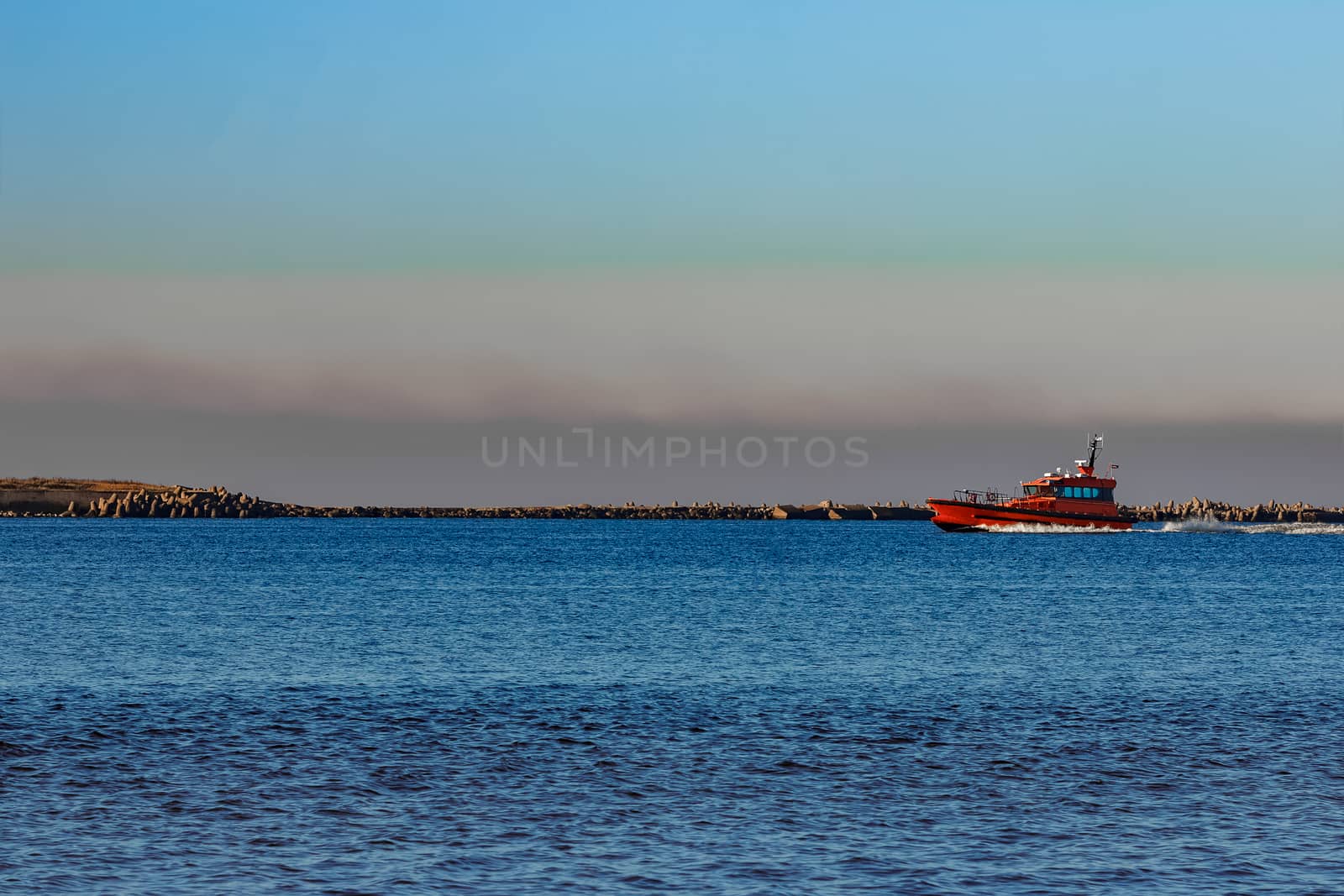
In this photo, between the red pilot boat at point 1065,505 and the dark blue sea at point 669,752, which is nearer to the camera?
the dark blue sea at point 669,752

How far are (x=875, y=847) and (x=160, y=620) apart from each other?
42789 mm

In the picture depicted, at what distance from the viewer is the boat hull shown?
160250 millimetres

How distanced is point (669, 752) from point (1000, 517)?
148 meters

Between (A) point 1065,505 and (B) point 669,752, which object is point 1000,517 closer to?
(A) point 1065,505

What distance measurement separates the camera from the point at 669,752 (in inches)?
904

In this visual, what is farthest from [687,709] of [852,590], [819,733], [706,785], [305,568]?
[305,568]

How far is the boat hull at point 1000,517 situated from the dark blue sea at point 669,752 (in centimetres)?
10503

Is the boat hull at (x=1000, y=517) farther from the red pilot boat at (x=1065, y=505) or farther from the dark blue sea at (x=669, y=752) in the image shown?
the dark blue sea at (x=669, y=752)

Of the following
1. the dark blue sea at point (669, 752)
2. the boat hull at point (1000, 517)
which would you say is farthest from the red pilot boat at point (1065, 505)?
the dark blue sea at point (669, 752)

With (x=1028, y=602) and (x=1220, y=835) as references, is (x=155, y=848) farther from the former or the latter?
(x=1028, y=602)

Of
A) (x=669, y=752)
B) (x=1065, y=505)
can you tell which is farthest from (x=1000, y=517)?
(x=669, y=752)

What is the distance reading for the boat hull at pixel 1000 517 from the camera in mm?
160250

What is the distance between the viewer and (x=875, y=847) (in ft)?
53.6

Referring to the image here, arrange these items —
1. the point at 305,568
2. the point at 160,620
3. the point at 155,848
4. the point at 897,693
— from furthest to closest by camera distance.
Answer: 1. the point at 305,568
2. the point at 160,620
3. the point at 897,693
4. the point at 155,848
